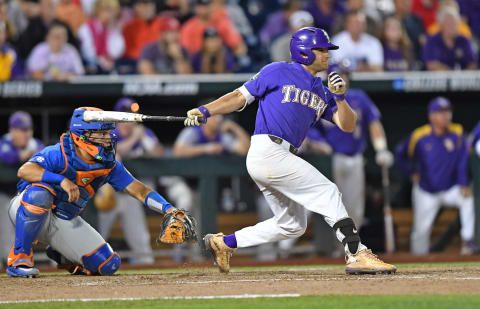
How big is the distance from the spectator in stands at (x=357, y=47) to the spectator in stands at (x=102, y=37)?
9.03 ft

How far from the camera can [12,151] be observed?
10.1m

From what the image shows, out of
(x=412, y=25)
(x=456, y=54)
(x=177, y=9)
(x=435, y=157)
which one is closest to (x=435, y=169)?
(x=435, y=157)

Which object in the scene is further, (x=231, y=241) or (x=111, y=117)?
(x=231, y=241)

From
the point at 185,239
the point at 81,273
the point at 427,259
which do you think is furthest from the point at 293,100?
the point at 427,259

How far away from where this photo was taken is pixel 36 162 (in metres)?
7.17

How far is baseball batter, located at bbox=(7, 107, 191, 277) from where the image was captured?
279 inches

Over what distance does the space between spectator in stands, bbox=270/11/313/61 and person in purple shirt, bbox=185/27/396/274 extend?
4.54m

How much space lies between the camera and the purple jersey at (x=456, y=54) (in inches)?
470

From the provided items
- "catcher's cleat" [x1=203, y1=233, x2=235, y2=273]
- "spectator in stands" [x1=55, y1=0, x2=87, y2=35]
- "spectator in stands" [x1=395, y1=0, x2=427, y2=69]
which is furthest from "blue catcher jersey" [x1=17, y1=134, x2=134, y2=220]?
"spectator in stands" [x1=395, y1=0, x2=427, y2=69]

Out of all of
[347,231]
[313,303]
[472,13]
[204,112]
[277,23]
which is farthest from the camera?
[472,13]

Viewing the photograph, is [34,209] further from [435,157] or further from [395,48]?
[395,48]

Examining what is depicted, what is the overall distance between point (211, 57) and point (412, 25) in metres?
3.18

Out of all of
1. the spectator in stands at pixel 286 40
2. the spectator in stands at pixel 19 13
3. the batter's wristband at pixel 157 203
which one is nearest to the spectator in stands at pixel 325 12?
the spectator in stands at pixel 286 40

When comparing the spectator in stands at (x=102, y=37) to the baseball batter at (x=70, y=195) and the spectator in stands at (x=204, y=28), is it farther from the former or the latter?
the baseball batter at (x=70, y=195)
